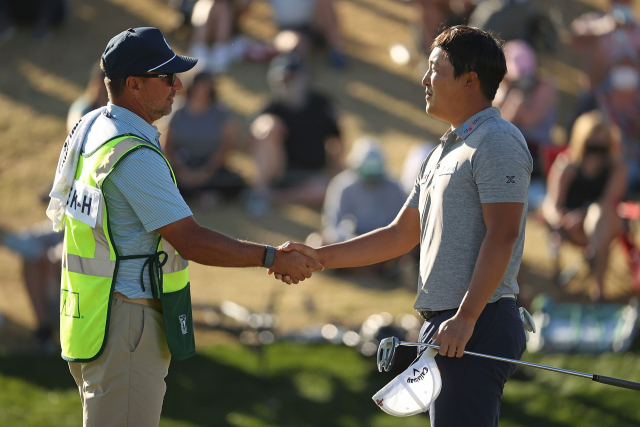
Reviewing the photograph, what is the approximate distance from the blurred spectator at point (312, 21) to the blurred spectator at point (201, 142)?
104 inches

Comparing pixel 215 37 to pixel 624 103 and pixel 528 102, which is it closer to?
pixel 528 102

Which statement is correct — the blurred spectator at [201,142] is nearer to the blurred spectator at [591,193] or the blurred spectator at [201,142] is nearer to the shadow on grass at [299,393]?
the shadow on grass at [299,393]

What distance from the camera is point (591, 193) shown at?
770cm

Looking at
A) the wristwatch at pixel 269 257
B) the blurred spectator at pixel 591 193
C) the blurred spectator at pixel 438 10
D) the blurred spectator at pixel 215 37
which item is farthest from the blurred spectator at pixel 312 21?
the wristwatch at pixel 269 257

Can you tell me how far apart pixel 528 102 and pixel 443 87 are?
6.60 meters

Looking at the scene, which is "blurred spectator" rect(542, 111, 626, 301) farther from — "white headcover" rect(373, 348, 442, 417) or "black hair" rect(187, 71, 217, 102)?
"white headcover" rect(373, 348, 442, 417)

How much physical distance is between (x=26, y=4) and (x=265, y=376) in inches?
356

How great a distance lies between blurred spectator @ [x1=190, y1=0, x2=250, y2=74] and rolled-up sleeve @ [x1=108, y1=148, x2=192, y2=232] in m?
8.83

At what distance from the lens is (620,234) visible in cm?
761

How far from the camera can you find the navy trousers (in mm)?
2938

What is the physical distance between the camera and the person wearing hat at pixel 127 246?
10.2 ft

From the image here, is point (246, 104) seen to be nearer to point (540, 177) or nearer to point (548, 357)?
point (540, 177)

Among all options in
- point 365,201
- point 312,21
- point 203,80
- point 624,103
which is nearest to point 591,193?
point 365,201

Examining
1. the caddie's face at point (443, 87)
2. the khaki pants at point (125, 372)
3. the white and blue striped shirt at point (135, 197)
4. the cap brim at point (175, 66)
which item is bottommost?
the khaki pants at point (125, 372)
